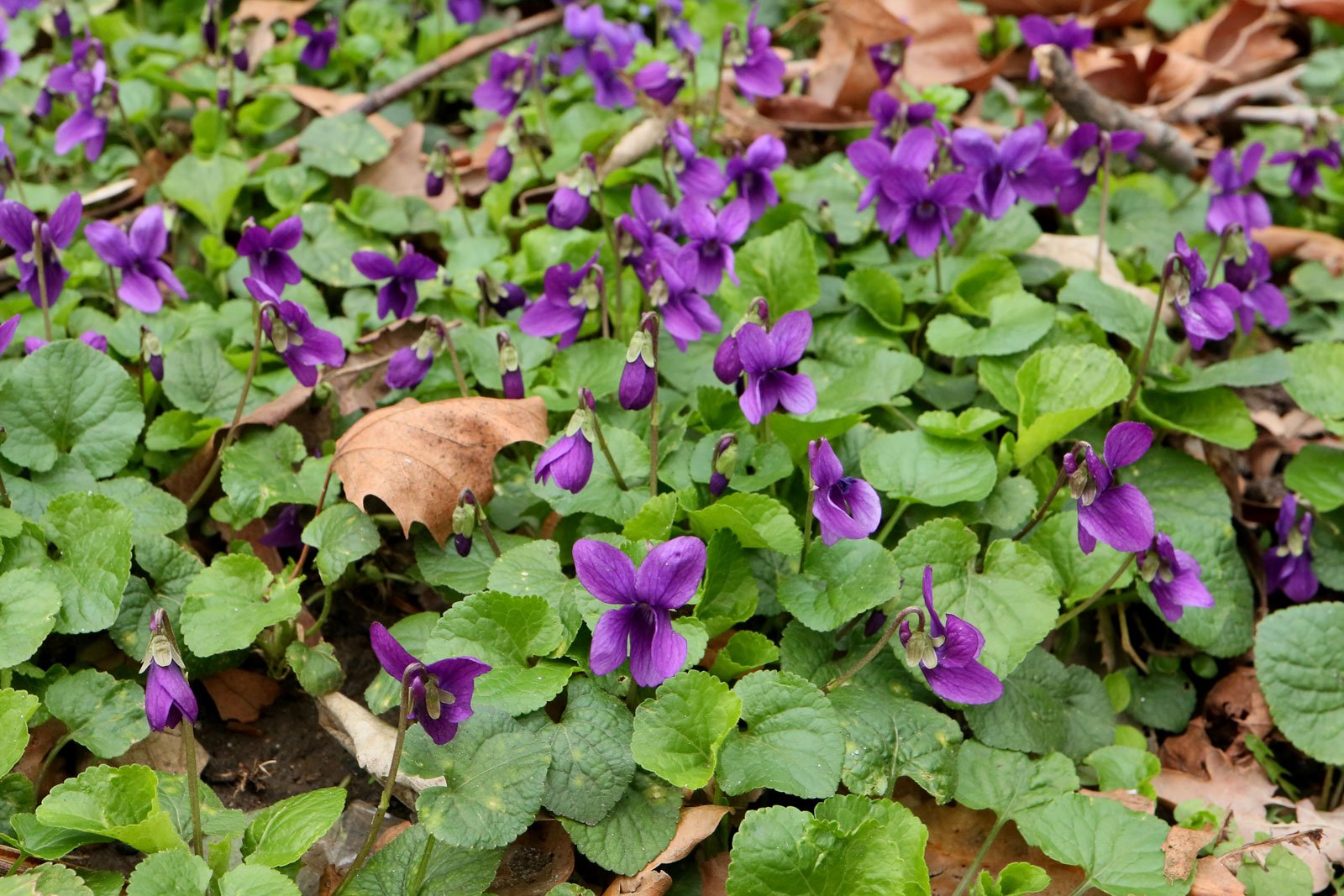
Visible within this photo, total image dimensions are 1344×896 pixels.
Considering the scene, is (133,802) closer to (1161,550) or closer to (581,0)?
(1161,550)

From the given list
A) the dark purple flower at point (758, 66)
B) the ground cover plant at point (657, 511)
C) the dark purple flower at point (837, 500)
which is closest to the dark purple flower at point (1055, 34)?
the ground cover plant at point (657, 511)

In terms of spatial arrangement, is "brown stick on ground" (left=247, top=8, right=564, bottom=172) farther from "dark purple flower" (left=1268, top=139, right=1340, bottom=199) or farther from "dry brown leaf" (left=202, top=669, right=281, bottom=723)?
"dark purple flower" (left=1268, top=139, right=1340, bottom=199)

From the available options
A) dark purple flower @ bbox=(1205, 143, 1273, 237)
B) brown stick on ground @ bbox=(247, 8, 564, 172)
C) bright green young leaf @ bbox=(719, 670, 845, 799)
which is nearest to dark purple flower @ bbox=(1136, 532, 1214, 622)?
bright green young leaf @ bbox=(719, 670, 845, 799)

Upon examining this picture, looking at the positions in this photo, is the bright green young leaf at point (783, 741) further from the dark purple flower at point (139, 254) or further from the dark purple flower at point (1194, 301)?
the dark purple flower at point (139, 254)

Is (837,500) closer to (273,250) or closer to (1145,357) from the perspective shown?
(1145,357)

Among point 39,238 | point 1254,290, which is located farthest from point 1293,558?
point 39,238
